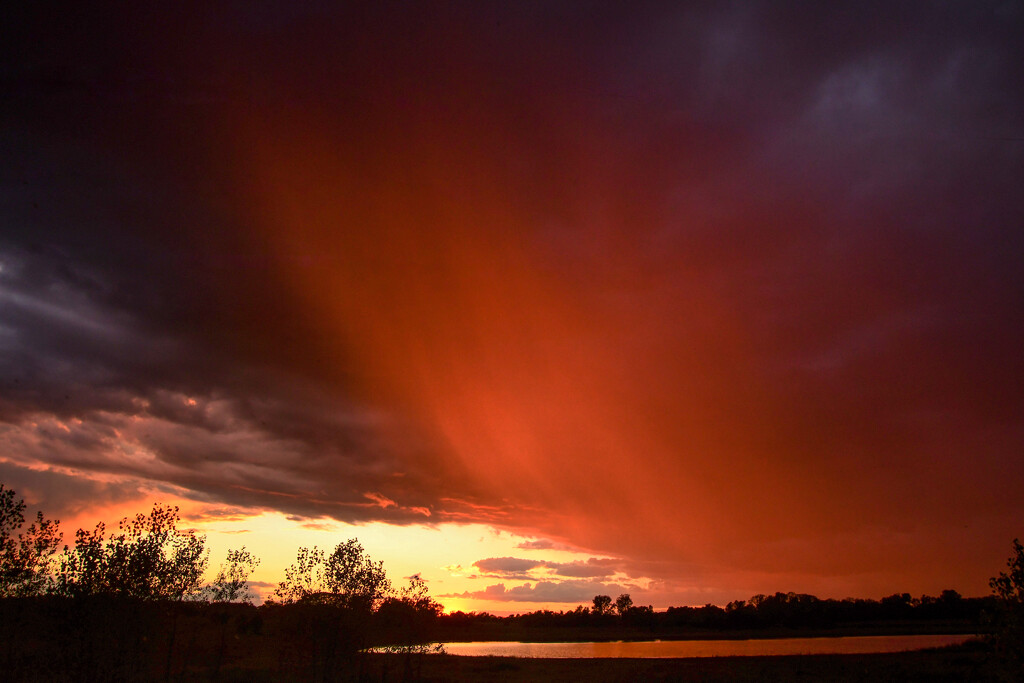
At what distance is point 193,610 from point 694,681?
6505 cm

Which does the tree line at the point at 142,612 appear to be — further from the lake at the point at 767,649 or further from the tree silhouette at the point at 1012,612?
the lake at the point at 767,649

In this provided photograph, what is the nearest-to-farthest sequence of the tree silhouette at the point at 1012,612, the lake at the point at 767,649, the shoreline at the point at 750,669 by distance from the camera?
the tree silhouette at the point at 1012,612
the shoreline at the point at 750,669
the lake at the point at 767,649

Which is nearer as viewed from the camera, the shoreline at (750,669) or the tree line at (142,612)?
the tree line at (142,612)

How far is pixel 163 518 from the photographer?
50.7m

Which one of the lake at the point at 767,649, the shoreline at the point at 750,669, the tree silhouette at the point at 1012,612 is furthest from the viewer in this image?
the lake at the point at 767,649

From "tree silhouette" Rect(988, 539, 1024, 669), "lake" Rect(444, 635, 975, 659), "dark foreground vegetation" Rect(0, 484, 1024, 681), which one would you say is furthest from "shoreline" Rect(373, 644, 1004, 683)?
"tree silhouette" Rect(988, 539, 1024, 669)

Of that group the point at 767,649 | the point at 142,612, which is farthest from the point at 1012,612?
the point at 767,649

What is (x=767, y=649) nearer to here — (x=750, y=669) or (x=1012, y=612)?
(x=750, y=669)

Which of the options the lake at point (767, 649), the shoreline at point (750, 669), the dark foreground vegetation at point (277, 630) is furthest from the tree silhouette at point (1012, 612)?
the lake at point (767, 649)

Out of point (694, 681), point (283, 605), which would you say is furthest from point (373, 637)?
point (694, 681)

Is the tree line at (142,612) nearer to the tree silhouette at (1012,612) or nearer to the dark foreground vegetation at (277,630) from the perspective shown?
the dark foreground vegetation at (277,630)

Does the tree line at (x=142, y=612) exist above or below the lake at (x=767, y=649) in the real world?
above

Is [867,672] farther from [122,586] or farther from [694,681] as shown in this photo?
[122,586]

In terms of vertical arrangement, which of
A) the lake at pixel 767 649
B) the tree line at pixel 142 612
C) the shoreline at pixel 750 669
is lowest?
the lake at pixel 767 649
